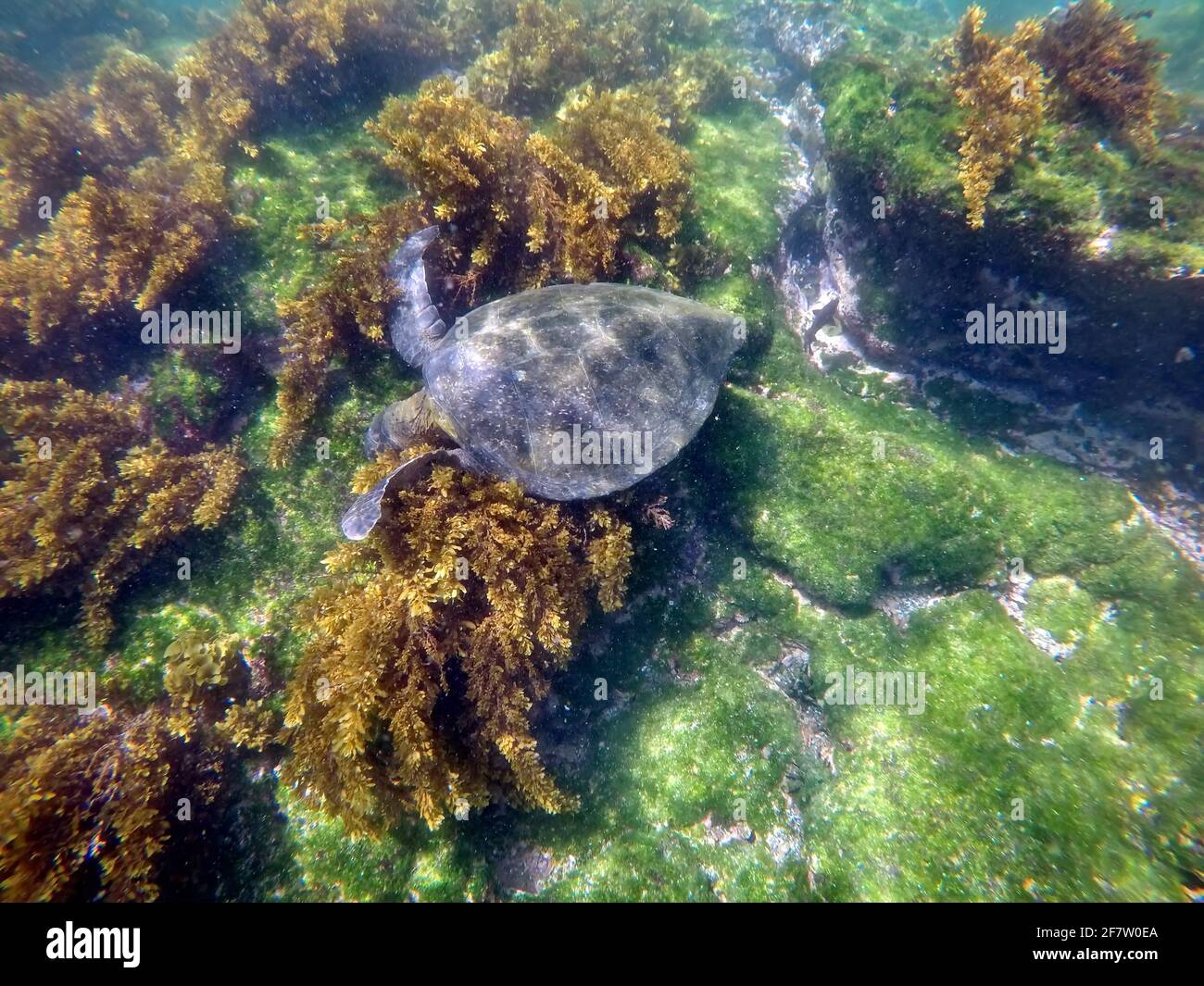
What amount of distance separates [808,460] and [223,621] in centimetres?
800

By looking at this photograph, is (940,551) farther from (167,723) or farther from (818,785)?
(167,723)

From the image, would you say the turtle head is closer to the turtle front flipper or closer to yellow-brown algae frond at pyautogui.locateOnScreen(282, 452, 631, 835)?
the turtle front flipper

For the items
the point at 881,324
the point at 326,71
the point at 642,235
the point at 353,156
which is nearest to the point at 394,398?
the point at 642,235

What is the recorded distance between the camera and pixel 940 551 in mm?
7000

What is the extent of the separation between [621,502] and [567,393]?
1.59 meters

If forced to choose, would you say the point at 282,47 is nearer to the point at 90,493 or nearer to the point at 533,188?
the point at 533,188

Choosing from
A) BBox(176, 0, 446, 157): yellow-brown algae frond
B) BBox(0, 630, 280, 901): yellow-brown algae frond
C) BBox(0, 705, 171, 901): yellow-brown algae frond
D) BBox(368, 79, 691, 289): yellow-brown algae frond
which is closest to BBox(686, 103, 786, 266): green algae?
BBox(368, 79, 691, 289): yellow-brown algae frond

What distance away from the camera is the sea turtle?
17.4 feet

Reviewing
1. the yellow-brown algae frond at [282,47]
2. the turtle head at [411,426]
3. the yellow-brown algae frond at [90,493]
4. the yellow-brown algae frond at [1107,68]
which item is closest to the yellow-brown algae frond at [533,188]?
the turtle head at [411,426]

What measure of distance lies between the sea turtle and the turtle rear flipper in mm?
803

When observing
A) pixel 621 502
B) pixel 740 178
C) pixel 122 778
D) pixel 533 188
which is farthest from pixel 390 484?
pixel 740 178

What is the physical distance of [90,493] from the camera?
6.34 metres

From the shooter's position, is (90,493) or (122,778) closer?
(122,778)
